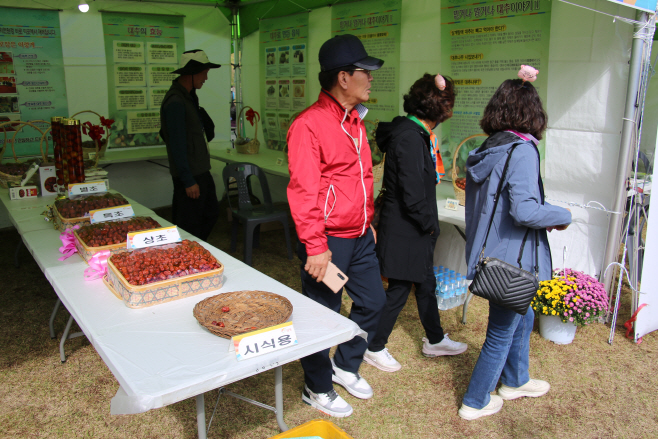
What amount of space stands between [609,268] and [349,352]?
62.0 inches

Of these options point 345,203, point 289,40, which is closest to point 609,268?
point 345,203

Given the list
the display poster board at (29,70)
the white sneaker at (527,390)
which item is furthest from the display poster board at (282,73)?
the white sneaker at (527,390)

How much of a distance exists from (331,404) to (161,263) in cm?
92

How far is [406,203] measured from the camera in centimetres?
207

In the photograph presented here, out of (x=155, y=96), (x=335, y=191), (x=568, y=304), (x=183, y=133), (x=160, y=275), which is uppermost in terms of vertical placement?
(x=155, y=96)

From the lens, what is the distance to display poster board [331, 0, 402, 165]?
3773 mm

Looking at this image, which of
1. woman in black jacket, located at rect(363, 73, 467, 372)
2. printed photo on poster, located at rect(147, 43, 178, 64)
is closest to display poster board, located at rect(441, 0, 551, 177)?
woman in black jacket, located at rect(363, 73, 467, 372)

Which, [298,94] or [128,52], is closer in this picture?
[298,94]

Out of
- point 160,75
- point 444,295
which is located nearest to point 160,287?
point 444,295

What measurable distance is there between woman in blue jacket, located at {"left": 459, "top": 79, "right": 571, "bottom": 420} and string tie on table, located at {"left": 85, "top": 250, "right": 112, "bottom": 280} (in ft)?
4.50

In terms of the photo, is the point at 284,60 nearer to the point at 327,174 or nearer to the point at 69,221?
the point at 69,221

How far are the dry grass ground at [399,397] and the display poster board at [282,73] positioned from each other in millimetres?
2673

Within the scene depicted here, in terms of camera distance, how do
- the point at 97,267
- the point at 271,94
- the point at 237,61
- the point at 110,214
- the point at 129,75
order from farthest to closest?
the point at 237,61, the point at 271,94, the point at 129,75, the point at 110,214, the point at 97,267

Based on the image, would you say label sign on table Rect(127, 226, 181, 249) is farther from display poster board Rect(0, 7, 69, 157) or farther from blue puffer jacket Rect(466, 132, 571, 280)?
display poster board Rect(0, 7, 69, 157)
